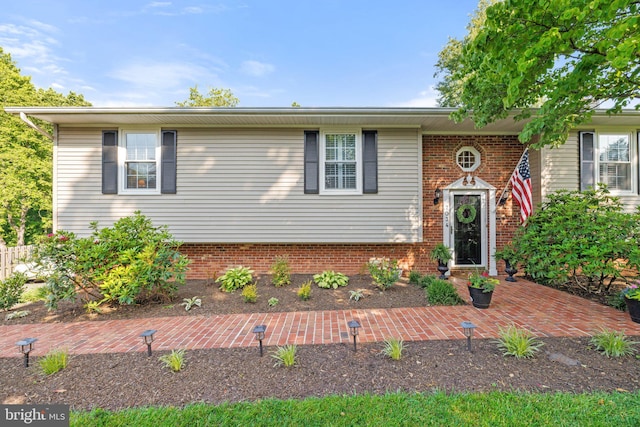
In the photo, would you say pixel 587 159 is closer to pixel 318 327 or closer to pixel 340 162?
pixel 340 162

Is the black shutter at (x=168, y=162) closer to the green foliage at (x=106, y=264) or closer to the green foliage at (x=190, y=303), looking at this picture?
the green foliage at (x=106, y=264)

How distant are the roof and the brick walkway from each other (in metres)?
4.02

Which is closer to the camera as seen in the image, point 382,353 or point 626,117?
point 382,353

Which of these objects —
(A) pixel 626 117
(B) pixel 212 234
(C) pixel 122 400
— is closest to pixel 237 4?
(B) pixel 212 234

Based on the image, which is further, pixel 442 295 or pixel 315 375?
pixel 442 295

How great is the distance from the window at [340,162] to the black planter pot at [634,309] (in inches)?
190

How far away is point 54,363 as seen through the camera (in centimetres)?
262

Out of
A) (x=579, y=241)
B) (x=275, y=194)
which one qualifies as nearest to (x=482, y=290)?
(x=579, y=241)

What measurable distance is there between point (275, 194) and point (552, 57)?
530 cm

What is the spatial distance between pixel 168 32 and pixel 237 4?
2.36 metres

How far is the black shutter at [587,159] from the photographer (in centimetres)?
627

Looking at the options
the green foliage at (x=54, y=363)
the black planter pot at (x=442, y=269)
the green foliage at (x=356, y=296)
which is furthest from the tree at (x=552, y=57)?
the green foliage at (x=54, y=363)

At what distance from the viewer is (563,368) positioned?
252 centimetres

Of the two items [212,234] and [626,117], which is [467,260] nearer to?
[626,117]
